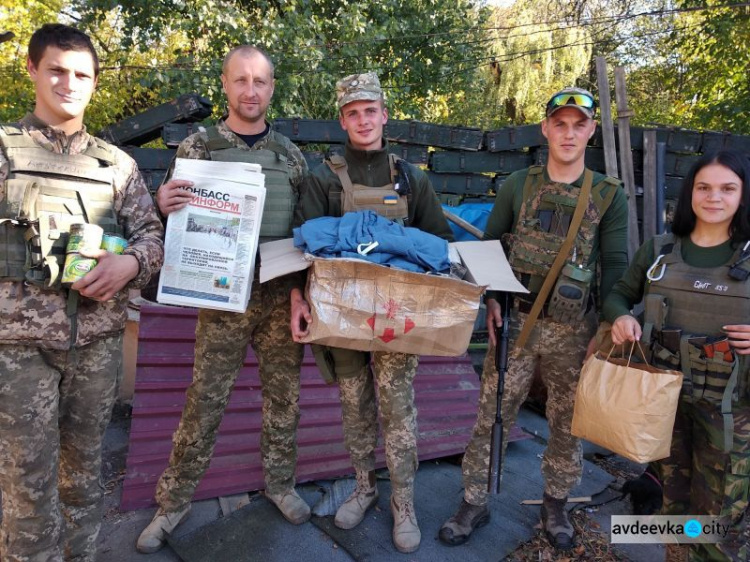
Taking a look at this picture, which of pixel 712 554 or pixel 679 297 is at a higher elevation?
pixel 679 297

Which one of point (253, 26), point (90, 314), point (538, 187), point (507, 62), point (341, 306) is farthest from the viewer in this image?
point (507, 62)

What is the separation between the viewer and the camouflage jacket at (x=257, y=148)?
2.45 m

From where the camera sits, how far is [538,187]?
2592mm

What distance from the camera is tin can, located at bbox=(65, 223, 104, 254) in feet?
5.82

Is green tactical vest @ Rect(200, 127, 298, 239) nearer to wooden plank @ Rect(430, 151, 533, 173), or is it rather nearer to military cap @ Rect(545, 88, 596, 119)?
military cap @ Rect(545, 88, 596, 119)

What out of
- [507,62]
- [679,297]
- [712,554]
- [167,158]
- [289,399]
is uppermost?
[507,62]

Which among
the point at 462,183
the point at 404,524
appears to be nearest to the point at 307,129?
the point at 462,183

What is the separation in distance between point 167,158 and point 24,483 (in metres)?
5.62

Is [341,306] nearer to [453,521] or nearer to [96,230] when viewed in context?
[96,230]

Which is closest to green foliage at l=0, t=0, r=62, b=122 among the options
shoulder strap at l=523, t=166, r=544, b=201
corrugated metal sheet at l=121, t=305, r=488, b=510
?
corrugated metal sheet at l=121, t=305, r=488, b=510

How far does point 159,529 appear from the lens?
259 centimetres

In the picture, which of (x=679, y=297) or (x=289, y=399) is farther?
(x=289, y=399)

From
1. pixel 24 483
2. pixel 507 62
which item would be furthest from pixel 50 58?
pixel 507 62

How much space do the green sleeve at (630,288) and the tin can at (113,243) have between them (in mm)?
2201
